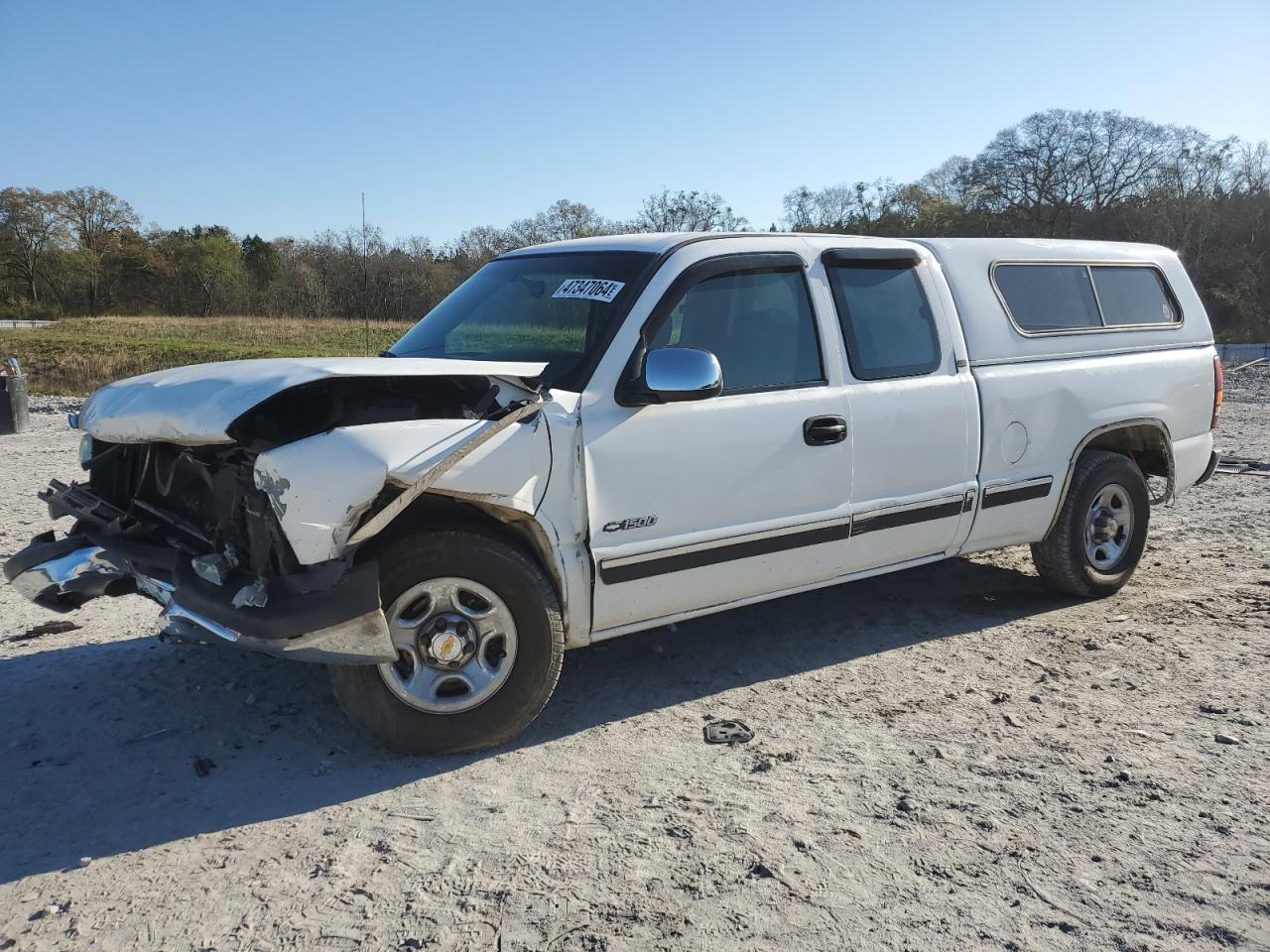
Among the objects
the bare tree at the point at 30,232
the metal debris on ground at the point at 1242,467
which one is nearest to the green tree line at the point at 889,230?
the bare tree at the point at 30,232

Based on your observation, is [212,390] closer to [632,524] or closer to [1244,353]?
[632,524]

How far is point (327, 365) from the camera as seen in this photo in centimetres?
334

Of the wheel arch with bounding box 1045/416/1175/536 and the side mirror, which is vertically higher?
the side mirror

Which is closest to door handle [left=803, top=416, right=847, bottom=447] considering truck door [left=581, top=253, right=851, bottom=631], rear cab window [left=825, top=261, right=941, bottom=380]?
truck door [left=581, top=253, right=851, bottom=631]

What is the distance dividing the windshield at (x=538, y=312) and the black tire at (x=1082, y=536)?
9.70ft

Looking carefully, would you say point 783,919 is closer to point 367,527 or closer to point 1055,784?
point 1055,784

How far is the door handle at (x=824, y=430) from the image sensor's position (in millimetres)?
4215

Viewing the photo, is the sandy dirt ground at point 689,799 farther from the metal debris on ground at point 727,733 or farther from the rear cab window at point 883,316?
the rear cab window at point 883,316

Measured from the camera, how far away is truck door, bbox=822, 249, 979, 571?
4.47 m

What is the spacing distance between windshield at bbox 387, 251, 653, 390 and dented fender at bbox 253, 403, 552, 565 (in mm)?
516

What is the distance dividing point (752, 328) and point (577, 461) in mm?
1115

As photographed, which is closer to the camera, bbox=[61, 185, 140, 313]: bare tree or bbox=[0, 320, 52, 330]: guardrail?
bbox=[0, 320, 52, 330]: guardrail

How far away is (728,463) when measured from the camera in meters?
4.00

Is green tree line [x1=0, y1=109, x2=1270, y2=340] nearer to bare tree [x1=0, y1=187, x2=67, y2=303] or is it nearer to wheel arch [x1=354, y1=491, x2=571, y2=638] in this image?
bare tree [x1=0, y1=187, x2=67, y2=303]
